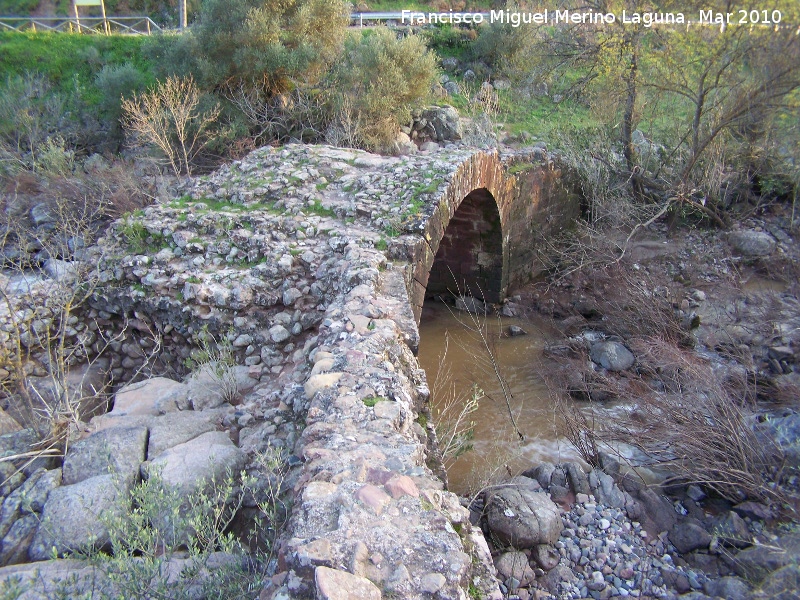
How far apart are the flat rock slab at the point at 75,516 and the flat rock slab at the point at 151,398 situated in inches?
41.4

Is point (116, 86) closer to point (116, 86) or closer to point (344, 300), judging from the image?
point (116, 86)

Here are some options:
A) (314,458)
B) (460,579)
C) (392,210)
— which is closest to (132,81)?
(392,210)

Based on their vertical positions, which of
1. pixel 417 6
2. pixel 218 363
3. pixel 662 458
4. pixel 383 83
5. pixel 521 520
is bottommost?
pixel 662 458

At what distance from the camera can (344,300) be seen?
443cm

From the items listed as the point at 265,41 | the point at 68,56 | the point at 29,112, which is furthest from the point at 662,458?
the point at 68,56

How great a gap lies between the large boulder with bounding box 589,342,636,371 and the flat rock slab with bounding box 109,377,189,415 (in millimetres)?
5008

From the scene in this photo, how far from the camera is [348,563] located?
2.14m

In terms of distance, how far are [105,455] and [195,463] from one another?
609mm

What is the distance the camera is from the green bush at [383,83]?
10578 millimetres

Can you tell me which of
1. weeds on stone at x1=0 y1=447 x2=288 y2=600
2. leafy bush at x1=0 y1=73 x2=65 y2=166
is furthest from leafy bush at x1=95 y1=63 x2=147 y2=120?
weeds on stone at x1=0 y1=447 x2=288 y2=600

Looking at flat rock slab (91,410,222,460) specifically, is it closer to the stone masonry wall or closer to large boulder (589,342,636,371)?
the stone masonry wall

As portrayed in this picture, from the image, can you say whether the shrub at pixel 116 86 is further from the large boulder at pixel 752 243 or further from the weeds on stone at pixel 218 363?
the large boulder at pixel 752 243

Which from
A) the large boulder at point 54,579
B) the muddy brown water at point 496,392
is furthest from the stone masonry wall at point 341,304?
the muddy brown water at point 496,392

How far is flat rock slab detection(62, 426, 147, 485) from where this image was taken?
330 centimetres
